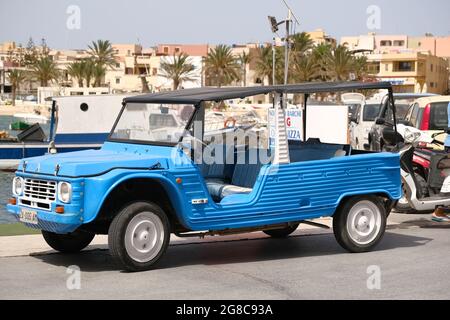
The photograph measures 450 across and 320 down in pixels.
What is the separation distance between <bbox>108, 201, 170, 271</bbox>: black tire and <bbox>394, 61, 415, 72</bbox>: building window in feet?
302

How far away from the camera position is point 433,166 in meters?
13.3

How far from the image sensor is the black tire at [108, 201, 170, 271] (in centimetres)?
875

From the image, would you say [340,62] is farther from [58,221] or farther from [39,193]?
[58,221]

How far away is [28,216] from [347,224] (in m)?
3.79

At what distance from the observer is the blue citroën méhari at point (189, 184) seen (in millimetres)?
8797

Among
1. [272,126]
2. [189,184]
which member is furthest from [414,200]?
[189,184]

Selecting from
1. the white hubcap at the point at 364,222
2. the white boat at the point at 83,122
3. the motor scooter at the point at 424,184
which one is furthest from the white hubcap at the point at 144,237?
the white boat at the point at 83,122

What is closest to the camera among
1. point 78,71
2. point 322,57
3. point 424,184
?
point 424,184

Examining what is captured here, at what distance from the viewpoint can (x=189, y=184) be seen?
362 inches

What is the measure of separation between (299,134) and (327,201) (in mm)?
1562

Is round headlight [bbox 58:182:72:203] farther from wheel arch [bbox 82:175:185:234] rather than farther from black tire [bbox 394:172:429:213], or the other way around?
black tire [bbox 394:172:429:213]
